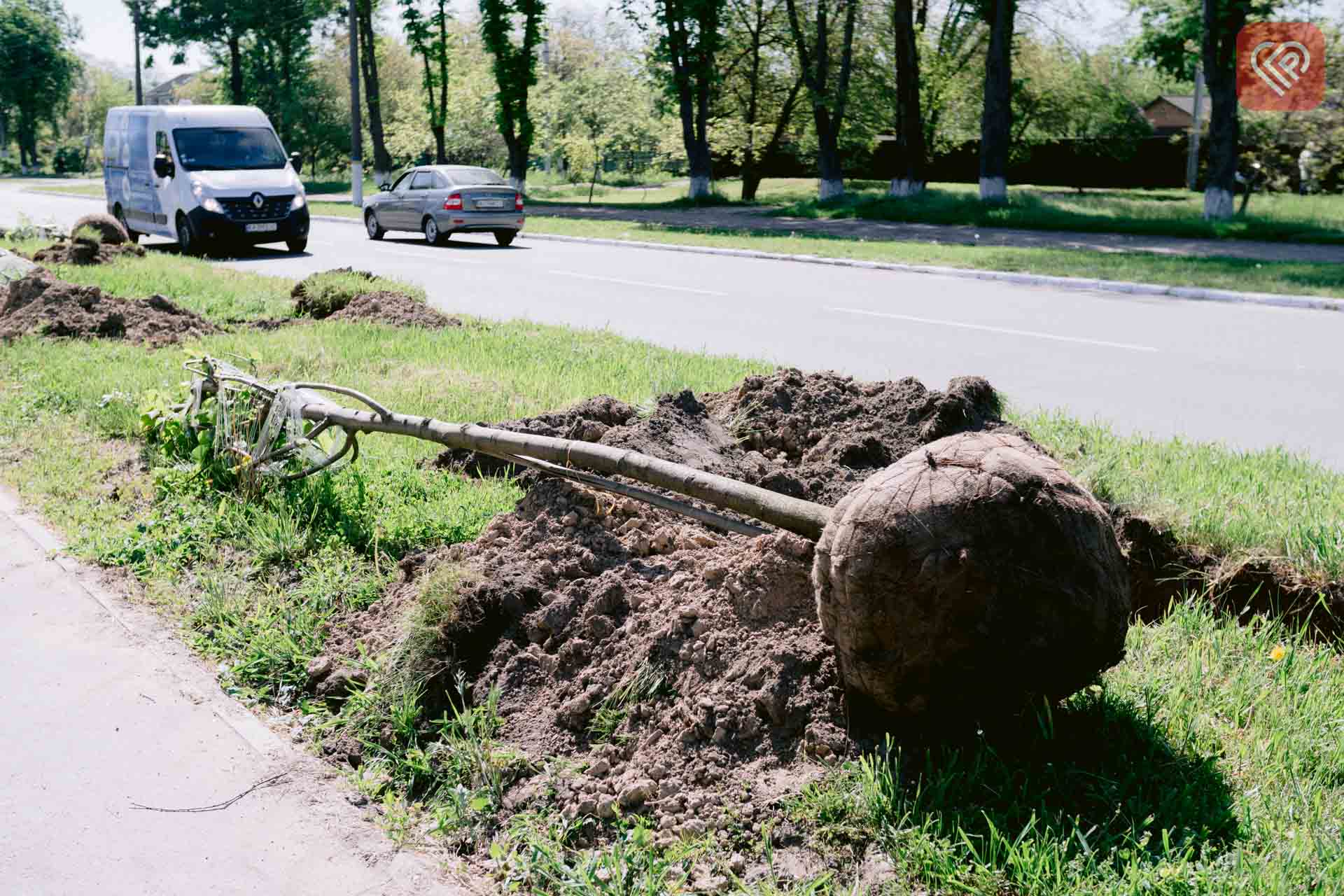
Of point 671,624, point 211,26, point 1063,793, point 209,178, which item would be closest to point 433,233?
point 209,178

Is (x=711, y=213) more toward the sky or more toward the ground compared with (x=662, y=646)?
more toward the sky

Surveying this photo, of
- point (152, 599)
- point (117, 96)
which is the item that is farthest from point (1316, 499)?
point (117, 96)

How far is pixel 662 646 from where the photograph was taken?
12.4ft

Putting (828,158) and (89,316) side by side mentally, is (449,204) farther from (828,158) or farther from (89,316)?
(828,158)

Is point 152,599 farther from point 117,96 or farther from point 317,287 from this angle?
point 117,96

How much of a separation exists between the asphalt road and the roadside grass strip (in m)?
1.66

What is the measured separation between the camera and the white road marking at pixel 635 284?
49.4 feet

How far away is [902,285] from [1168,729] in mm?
12958

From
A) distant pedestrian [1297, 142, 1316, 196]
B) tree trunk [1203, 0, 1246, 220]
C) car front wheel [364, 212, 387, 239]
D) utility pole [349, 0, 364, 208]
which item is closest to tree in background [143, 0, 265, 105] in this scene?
utility pole [349, 0, 364, 208]

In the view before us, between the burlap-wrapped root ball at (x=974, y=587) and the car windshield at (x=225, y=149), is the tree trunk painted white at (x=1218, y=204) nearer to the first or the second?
the car windshield at (x=225, y=149)

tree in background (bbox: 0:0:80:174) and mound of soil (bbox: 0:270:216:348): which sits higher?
tree in background (bbox: 0:0:80:174)

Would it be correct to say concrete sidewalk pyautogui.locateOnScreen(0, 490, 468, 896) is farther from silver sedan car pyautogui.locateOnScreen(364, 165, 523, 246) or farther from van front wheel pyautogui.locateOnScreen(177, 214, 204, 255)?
silver sedan car pyautogui.locateOnScreen(364, 165, 523, 246)

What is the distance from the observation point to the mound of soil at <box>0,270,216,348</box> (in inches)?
398

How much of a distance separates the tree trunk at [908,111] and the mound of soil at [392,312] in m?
20.9
